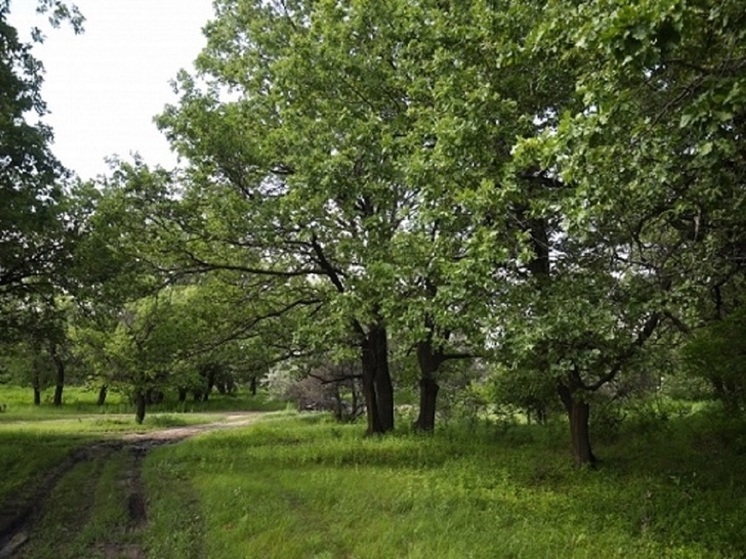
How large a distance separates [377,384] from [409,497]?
9.11m

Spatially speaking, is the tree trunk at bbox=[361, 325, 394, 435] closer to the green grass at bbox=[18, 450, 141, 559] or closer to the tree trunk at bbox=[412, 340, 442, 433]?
the tree trunk at bbox=[412, 340, 442, 433]

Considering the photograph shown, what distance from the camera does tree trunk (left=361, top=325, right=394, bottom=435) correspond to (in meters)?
18.0

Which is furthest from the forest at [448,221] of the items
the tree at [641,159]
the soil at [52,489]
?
the soil at [52,489]

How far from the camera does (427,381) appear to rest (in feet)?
59.3

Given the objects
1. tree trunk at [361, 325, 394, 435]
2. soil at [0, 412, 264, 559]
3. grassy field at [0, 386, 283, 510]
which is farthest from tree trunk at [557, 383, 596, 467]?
grassy field at [0, 386, 283, 510]

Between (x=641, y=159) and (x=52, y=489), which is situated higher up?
(x=641, y=159)

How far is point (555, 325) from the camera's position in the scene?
27.1 feet

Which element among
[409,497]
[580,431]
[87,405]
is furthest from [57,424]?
[580,431]

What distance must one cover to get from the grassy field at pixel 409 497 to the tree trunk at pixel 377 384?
1639mm

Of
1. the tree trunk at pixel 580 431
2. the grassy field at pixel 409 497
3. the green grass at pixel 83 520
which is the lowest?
the green grass at pixel 83 520

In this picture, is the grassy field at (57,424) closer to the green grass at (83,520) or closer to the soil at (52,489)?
the soil at (52,489)

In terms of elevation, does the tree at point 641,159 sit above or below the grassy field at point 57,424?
above

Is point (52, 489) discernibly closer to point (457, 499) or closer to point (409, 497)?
point (409, 497)

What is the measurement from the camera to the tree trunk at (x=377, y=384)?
18.0m
